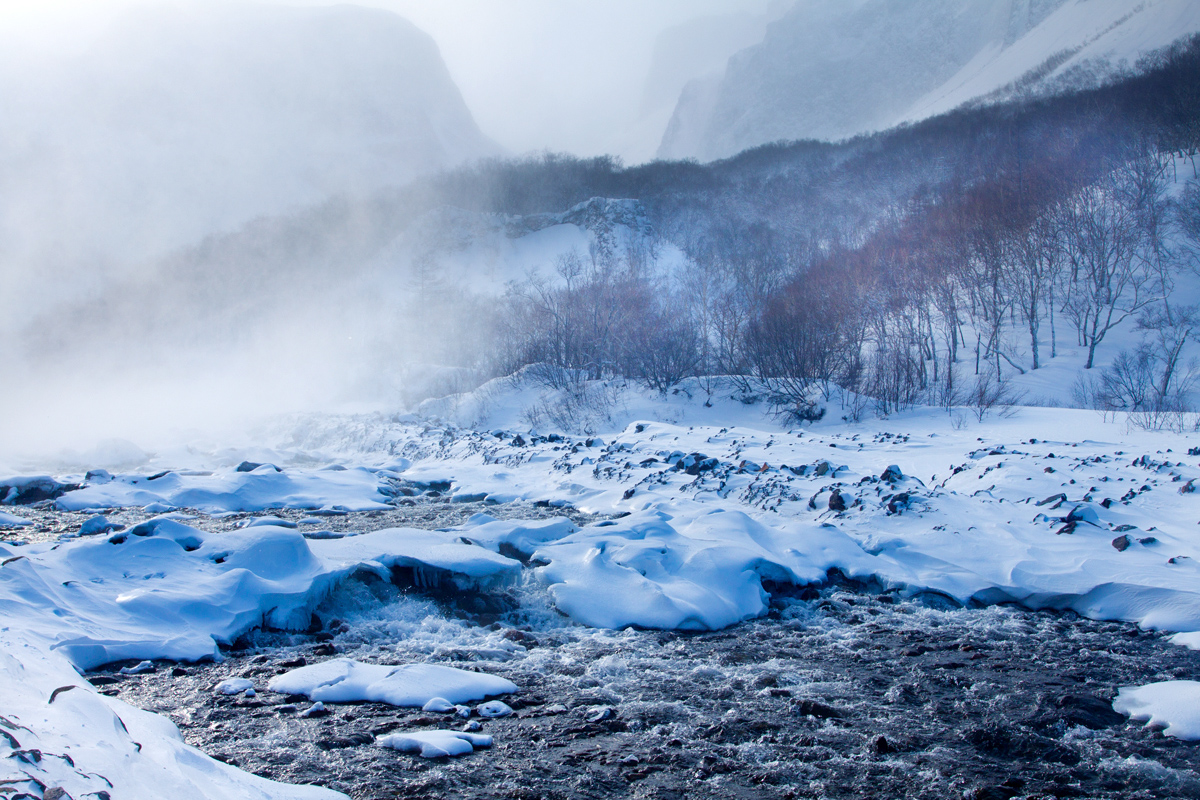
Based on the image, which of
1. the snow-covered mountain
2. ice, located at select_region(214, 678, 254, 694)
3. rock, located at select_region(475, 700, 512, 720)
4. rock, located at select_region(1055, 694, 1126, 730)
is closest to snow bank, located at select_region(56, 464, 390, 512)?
ice, located at select_region(214, 678, 254, 694)

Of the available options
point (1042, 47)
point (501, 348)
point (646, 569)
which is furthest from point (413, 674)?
point (1042, 47)

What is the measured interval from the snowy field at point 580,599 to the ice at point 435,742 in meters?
0.02

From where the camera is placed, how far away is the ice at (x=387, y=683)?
4215 mm

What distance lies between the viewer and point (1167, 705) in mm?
4078

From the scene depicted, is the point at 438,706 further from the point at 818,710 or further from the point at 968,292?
the point at 968,292

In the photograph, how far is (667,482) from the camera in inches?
420

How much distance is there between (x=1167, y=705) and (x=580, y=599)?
413cm

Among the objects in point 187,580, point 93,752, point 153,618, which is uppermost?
point 93,752

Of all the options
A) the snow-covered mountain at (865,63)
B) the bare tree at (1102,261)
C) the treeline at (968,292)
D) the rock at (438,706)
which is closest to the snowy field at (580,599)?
the rock at (438,706)

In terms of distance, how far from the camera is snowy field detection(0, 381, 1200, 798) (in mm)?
3600

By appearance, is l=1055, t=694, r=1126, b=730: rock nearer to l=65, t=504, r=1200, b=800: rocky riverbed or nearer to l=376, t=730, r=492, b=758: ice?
l=65, t=504, r=1200, b=800: rocky riverbed

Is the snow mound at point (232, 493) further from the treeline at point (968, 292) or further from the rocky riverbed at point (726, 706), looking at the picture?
the treeline at point (968, 292)

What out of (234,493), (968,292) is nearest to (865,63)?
(968,292)

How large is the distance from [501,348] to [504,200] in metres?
24.9
